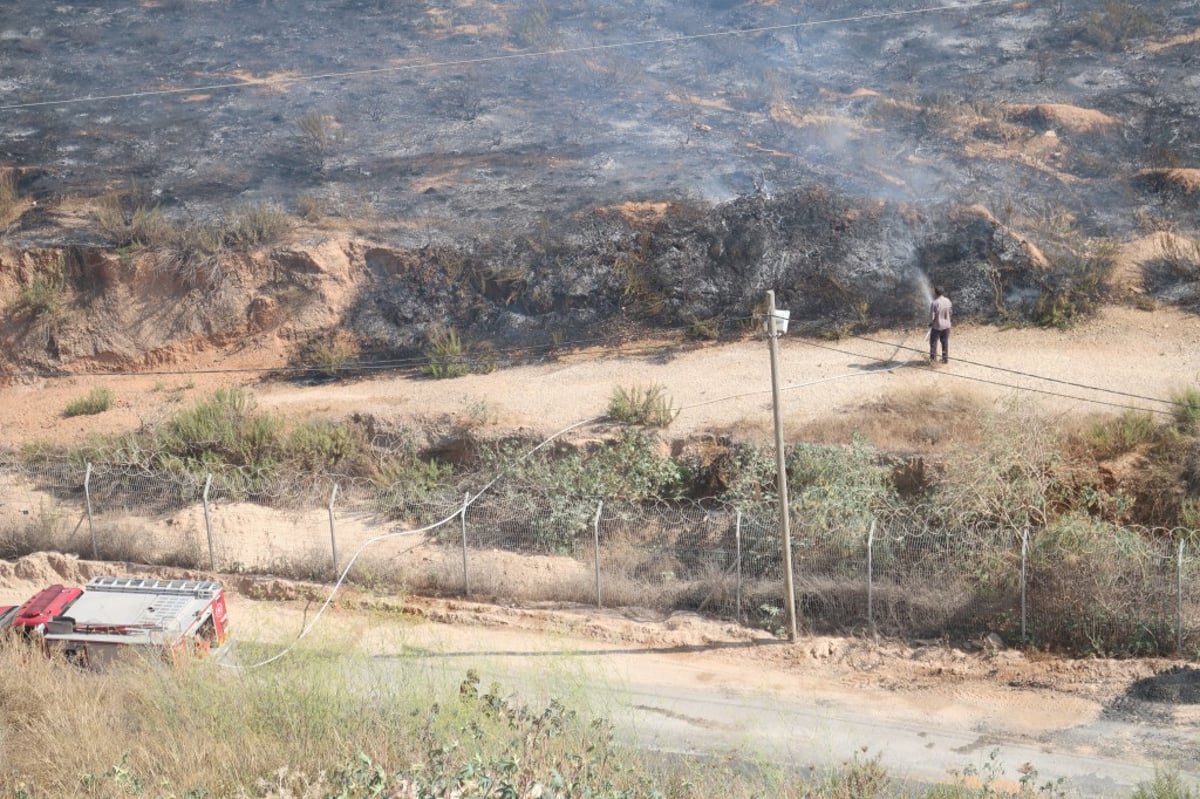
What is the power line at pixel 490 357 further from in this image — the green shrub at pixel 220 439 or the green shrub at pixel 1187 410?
the green shrub at pixel 1187 410

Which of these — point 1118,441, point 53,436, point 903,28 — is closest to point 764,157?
point 903,28

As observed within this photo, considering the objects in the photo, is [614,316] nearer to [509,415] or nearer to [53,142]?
[509,415]

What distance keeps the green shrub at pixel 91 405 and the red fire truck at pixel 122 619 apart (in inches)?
325

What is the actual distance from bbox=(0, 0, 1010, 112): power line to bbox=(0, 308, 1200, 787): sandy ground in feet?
43.4

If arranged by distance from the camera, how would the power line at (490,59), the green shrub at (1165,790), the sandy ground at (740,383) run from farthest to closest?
the power line at (490,59), the sandy ground at (740,383), the green shrub at (1165,790)

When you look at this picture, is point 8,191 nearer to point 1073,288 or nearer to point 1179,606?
point 1073,288

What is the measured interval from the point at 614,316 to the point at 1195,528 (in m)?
12.0

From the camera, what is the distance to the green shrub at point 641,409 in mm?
18562

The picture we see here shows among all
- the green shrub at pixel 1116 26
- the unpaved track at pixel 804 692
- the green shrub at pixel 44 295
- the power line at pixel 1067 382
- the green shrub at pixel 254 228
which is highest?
the green shrub at pixel 1116 26

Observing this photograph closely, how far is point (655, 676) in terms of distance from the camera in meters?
14.1

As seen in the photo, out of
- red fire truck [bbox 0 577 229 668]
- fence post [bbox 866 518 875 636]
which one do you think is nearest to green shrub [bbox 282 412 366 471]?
red fire truck [bbox 0 577 229 668]

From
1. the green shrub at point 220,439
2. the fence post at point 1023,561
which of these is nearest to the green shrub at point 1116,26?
the fence post at point 1023,561

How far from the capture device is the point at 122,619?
13.5 meters

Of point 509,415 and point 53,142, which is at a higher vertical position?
point 53,142
